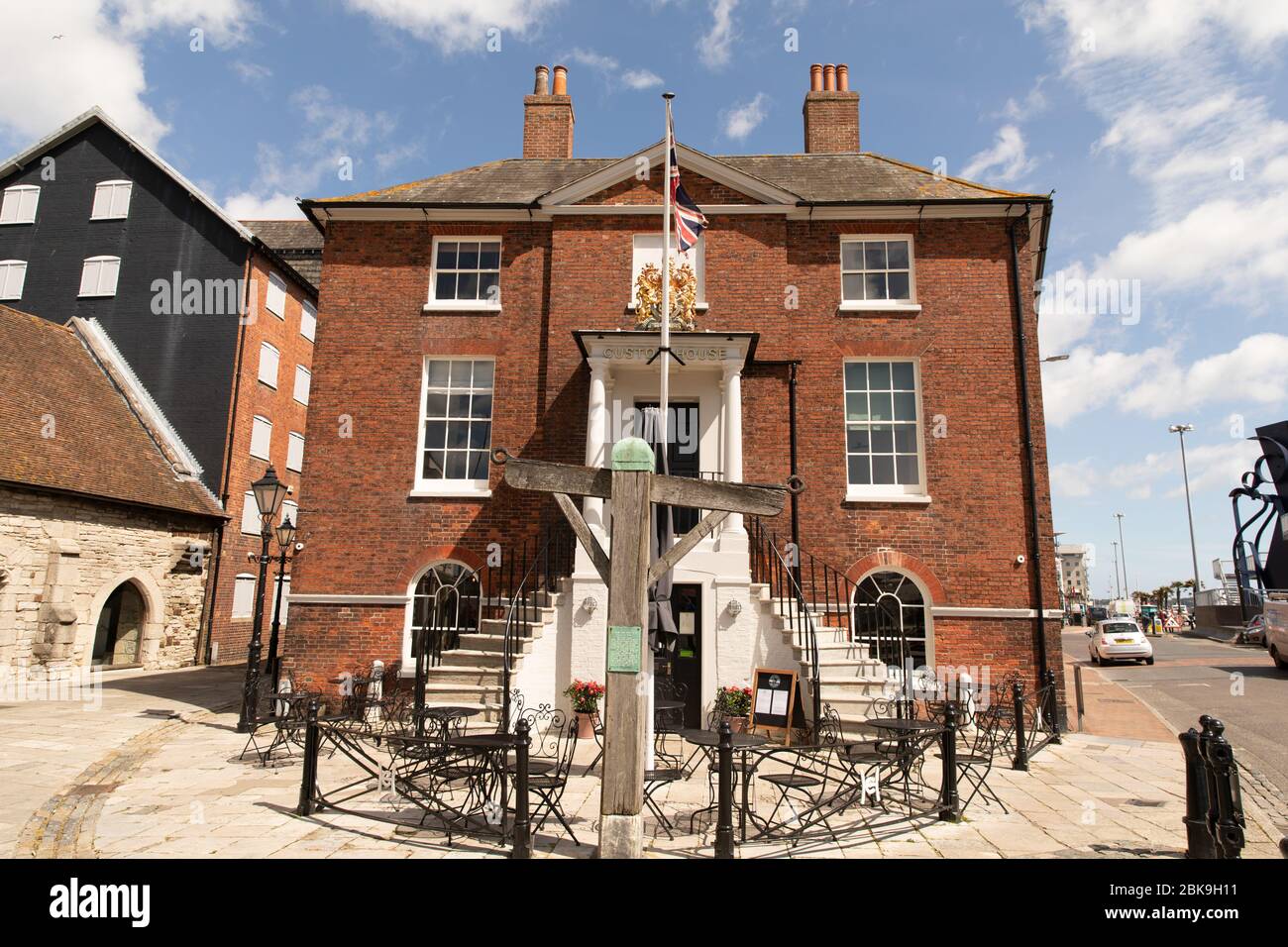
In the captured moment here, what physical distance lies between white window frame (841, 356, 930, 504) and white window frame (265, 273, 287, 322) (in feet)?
62.1

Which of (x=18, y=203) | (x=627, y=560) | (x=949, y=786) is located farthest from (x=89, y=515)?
(x=949, y=786)

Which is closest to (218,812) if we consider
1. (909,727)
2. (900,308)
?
(909,727)

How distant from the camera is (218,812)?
695 cm

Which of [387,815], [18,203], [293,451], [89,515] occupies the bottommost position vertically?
[387,815]

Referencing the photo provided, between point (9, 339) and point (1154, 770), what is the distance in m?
24.3

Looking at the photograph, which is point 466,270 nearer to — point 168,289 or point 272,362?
point 272,362

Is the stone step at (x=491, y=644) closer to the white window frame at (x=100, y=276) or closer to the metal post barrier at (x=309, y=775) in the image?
the metal post barrier at (x=309, y=775)

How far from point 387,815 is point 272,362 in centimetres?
2071

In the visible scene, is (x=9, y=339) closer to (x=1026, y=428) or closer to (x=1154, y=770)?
(x=1026, y=428)

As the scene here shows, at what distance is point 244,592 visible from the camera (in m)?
22.3

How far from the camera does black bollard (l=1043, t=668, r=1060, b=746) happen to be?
11543 millimetres

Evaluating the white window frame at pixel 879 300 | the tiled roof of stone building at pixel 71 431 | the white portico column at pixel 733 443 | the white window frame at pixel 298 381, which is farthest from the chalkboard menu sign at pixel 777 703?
the white window frame at pixel 298 381

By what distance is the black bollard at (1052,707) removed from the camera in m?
11.5

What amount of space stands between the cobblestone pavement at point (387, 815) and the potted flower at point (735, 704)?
5.70 feet
